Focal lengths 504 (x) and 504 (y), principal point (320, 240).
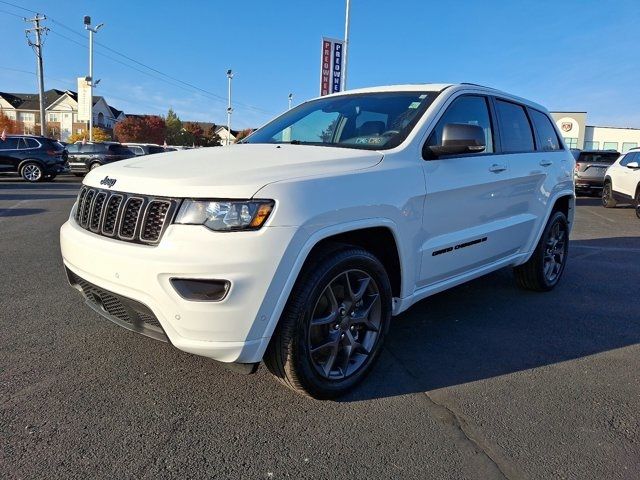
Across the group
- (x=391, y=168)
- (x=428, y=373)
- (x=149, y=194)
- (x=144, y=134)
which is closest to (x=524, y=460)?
(x=428, y=373)

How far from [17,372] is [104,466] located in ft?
3.98

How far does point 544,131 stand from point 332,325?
A: 3.56 meters

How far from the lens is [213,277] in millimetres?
2311

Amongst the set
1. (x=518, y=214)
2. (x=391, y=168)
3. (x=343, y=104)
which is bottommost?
(x=518, y=214)

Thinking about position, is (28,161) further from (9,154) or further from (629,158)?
(629,158)

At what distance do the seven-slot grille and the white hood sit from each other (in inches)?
1.8

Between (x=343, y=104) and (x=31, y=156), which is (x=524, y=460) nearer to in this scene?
(x=343, y=104)

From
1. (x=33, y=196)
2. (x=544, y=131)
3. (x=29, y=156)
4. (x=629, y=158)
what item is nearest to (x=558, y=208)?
(x=544, y=131)

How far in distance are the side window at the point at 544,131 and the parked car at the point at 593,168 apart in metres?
13.9

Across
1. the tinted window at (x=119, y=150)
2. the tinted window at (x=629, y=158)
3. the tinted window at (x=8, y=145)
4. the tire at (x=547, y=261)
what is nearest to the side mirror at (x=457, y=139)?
the tire at (x=547, y=261)

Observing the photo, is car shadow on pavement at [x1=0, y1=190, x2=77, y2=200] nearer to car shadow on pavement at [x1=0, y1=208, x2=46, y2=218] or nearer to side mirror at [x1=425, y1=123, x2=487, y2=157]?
car shadow on pavement at [x1=0, y1=208, x2=46, y2=218]

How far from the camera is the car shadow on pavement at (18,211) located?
9.66 meters

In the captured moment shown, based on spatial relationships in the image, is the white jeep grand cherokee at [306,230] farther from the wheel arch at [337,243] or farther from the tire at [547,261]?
the tire at [547,261]

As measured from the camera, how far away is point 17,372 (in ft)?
10.0
